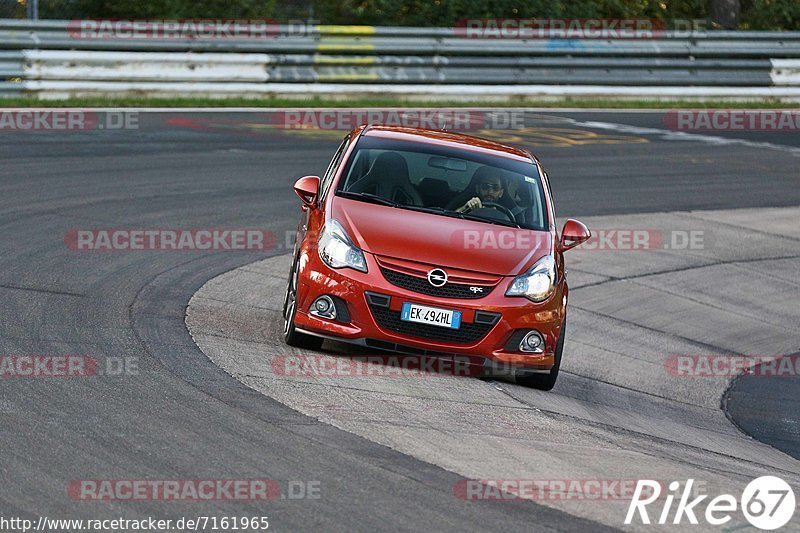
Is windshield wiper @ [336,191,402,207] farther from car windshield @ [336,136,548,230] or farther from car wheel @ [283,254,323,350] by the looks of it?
car wheel @ [283,254,323,350]

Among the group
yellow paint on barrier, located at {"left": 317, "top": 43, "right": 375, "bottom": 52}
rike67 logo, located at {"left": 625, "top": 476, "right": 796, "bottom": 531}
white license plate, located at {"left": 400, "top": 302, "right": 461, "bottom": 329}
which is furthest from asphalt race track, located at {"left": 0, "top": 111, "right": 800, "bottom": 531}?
yellow paint on barrier, located at {"left": 317, "top": 43, "right": 375, "bottom": 52}

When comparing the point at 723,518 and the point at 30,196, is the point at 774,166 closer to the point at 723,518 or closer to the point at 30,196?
the point at 30,196

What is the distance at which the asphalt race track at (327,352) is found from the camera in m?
6.32

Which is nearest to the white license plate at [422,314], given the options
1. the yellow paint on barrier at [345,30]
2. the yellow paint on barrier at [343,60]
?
the yellow paint on barrier at [343,60]

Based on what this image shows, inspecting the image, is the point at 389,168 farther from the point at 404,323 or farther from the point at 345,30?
the point at 345,30

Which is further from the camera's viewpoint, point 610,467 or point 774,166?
point 774,166

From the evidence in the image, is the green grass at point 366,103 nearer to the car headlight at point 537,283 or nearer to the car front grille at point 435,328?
the car front grille at point 435,328

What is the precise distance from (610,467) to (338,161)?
4156 mm

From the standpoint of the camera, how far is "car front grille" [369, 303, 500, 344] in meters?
8.92

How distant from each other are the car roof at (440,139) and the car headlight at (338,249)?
4.96 feet

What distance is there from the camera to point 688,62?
27.0 meters

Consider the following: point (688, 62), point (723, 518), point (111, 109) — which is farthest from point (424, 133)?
point (688, 62)

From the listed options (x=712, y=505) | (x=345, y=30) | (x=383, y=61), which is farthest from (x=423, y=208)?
(x=383, y=61)

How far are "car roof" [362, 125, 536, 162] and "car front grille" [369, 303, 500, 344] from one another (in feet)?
6.83
